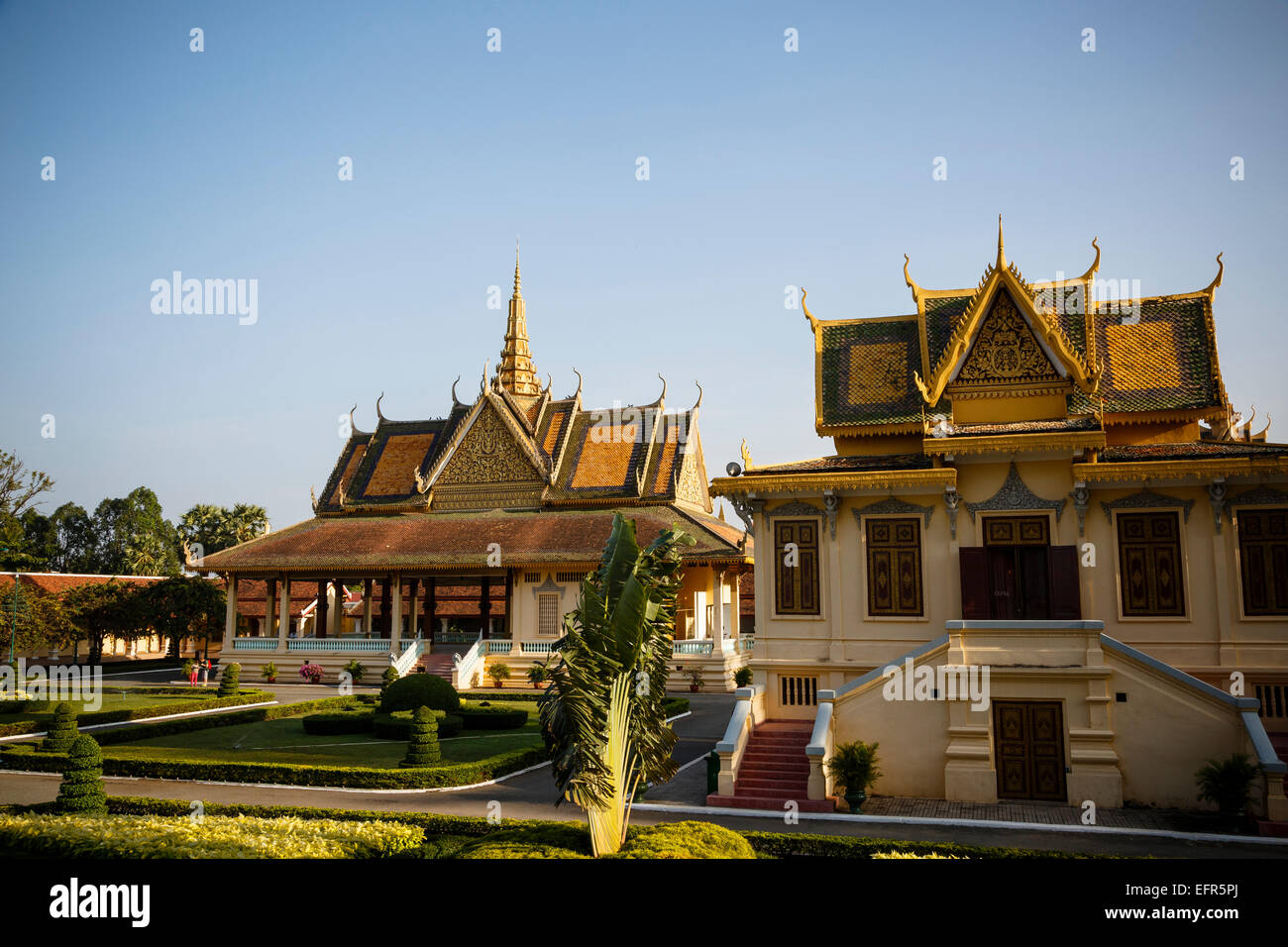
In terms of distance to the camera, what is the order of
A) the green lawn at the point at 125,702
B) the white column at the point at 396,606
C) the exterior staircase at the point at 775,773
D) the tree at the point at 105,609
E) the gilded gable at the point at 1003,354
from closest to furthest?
the exterior staircase at the point at 775,773 → the gilded gable at the point at 1003,354 → the green lawn at the point at 125,702 → the white column at the point at 396,606 → the tree at the point at 105,609

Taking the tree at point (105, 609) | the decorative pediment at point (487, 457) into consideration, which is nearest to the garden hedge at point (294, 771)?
the decorative pediment at point (487, 457)

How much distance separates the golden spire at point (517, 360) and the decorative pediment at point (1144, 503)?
33.0m

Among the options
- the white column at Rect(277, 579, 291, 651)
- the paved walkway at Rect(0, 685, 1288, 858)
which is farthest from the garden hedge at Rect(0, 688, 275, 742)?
the white column at Rect(277, 579, 291, 651)

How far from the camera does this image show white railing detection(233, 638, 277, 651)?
1444 inches

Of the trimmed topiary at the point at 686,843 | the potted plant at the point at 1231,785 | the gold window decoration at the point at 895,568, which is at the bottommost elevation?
the potted plant at the point at 1231,785

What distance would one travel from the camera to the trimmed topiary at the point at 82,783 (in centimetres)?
1295

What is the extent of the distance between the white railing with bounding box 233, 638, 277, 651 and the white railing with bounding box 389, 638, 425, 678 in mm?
5200

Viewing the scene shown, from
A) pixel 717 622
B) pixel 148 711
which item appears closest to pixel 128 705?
pixel 148 711

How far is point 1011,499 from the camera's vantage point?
16812 millimetres

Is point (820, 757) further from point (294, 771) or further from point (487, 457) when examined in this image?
point (487, 457)

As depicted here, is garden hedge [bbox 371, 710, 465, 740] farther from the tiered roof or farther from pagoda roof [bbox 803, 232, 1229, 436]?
the tiered roof

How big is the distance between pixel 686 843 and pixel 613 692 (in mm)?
1575

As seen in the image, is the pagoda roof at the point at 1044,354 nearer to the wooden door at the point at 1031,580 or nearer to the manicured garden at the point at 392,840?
the wooden door at the point at 1031,580
